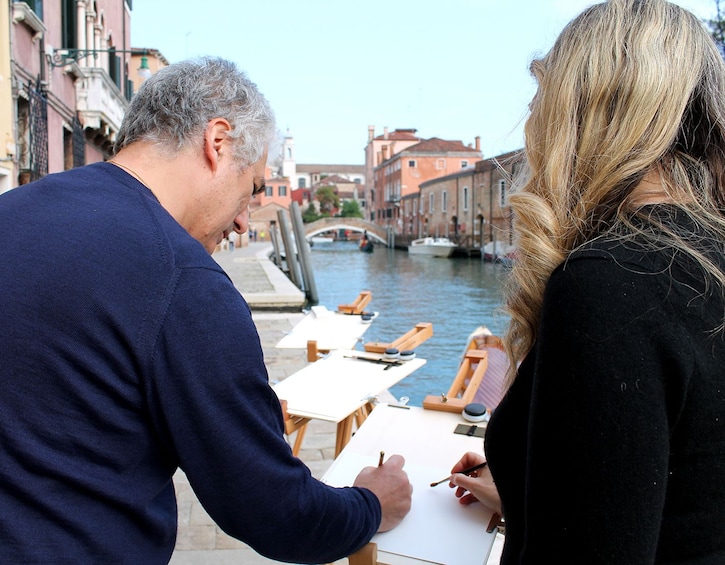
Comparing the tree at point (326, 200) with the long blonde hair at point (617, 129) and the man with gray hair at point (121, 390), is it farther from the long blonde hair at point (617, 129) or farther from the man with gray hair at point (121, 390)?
the long blonde hair at point (617, 129)

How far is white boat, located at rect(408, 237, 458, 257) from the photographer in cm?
→ 3888

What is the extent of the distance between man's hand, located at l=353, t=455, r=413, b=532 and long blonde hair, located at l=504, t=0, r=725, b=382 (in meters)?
0.71

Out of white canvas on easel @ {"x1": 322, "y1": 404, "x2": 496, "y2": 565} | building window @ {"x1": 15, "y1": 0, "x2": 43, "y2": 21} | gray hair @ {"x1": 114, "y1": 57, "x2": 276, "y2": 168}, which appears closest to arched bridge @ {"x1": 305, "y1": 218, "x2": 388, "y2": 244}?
building window @ {"x1": 15, "y1": 0, "x2": 43, "y2": 21}

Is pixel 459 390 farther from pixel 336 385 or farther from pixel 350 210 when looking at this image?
pixel 350 210

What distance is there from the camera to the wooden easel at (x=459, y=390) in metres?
2.23

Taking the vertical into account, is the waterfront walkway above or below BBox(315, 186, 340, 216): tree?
below

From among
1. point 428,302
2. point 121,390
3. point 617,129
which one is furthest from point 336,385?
point 428,302

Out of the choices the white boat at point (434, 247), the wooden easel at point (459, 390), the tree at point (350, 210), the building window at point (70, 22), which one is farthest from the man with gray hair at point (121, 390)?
the tree at point (350, 210)

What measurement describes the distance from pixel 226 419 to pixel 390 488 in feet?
2.06

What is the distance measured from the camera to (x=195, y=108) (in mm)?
1231

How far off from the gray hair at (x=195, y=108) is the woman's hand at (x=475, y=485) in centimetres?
88

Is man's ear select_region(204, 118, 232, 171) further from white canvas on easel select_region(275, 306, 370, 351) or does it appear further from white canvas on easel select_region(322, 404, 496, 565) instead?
white canvas on easel select_region(275, 306, 370, 351)

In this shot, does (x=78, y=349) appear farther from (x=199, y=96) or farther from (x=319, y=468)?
(x=319, y=468)

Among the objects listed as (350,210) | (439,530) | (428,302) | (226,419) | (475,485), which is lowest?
(428,302)
